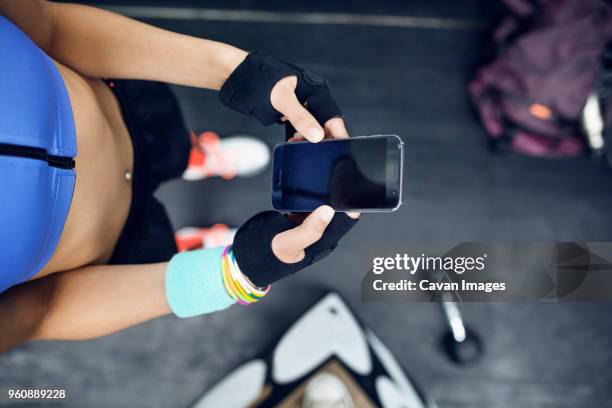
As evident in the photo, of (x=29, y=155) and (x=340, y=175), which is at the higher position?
(x=29, y=155)

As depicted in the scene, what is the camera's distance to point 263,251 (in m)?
0.65

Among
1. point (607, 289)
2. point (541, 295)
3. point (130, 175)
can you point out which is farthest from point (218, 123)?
point (607, 289)

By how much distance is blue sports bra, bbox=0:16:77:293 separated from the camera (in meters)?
0.48

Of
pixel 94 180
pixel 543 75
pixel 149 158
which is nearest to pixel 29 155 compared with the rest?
pixel 94 180

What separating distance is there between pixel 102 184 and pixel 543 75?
3.48 ft

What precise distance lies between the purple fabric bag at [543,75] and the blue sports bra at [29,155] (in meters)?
1.09

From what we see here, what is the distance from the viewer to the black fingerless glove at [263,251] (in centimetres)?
65

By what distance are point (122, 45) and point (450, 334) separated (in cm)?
111

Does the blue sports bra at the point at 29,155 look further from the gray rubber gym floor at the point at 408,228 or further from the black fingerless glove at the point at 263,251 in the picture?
the gray rubber gym floor at the point at 408,228

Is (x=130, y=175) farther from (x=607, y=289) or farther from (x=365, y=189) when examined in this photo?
(x=607, y=289)

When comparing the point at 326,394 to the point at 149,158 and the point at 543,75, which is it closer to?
the point at 149,158

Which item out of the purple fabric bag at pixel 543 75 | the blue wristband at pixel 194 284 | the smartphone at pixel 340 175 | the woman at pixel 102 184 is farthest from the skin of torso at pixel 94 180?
the purple fabric bag at pixel 543 75

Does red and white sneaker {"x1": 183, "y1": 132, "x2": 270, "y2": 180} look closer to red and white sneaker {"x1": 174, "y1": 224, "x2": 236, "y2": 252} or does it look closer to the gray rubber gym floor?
the gray rubber gym floor

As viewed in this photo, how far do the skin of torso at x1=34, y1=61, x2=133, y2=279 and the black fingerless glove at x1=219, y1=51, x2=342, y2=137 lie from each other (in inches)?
7.6
